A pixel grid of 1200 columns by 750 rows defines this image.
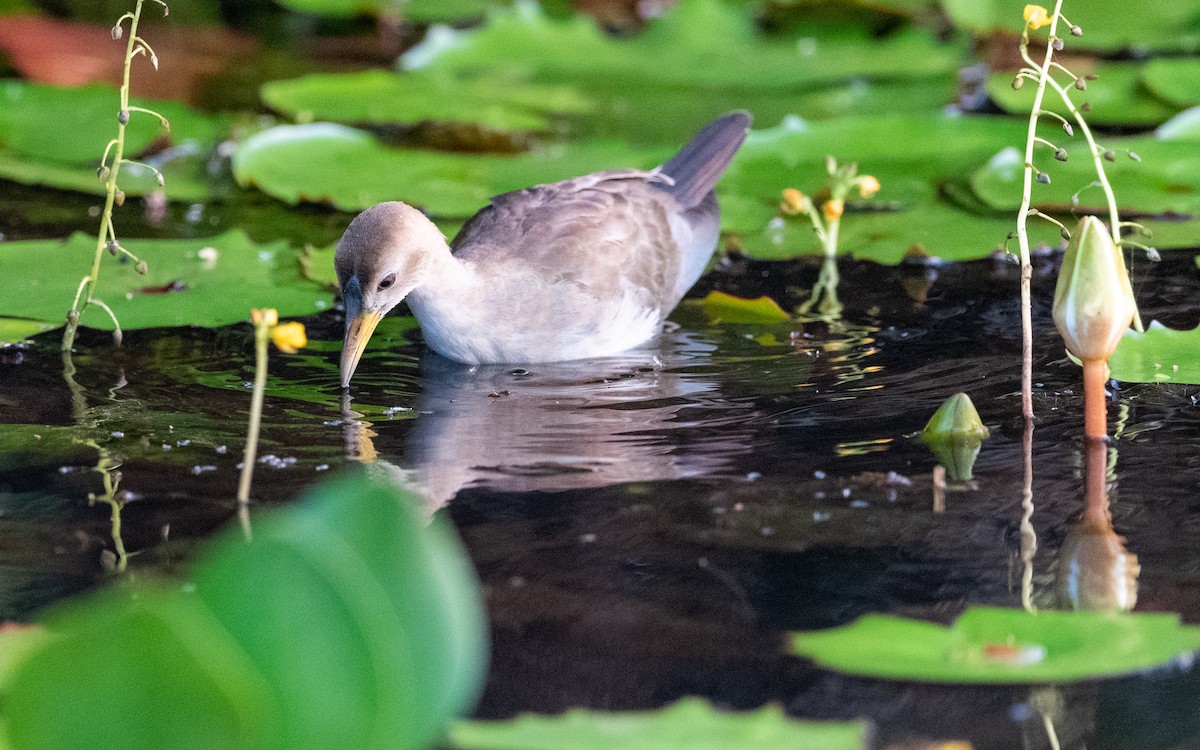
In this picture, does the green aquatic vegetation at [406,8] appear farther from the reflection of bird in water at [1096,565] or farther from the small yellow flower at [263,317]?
the reflection of bird in water at [1096,565]

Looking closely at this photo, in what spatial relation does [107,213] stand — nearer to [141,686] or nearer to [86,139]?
[86,139]

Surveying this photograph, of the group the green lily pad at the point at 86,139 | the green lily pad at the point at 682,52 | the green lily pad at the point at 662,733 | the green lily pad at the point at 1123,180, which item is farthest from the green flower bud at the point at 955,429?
the green lily pad at the point at 682,52

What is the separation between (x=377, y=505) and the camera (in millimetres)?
1501

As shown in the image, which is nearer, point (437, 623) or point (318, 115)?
point (437, 623)

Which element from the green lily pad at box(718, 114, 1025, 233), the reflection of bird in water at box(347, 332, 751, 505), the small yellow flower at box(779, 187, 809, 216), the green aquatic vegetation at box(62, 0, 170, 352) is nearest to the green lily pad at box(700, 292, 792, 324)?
the reflection of bird in water at box(347, 332, 751, 505)

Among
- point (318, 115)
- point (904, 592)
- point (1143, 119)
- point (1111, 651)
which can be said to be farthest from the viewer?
point (318, 115)

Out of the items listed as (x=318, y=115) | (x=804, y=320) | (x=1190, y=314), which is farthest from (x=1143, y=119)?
(x=318, y=115)

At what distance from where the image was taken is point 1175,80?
569 cm

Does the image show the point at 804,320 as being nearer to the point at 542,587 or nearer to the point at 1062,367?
the point at 1062,367

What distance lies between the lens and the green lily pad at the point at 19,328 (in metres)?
3.84

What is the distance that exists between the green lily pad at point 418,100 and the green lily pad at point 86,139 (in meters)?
0.40

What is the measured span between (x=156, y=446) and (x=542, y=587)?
1.13 m

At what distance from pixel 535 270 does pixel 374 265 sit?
0.56 metres

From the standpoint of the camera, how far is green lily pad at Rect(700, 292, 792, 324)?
165 inches
